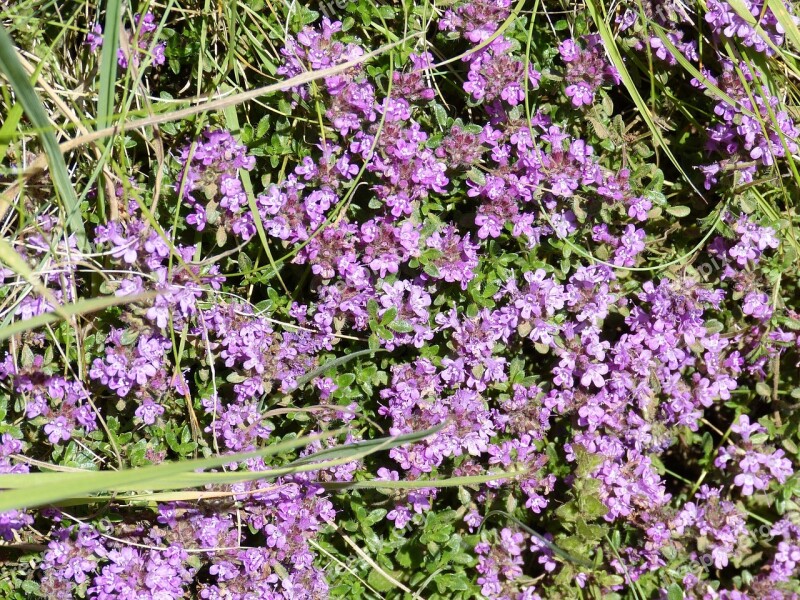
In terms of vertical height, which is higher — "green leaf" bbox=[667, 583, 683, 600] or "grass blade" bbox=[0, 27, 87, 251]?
"grass blade" bbox=[0, 27, 87, 251]

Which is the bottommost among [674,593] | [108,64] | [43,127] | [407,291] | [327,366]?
[674,593]

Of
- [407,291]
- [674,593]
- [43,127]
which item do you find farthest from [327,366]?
[674,593]

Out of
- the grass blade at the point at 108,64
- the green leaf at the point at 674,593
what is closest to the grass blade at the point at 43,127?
the grass blade at the point at 108,64

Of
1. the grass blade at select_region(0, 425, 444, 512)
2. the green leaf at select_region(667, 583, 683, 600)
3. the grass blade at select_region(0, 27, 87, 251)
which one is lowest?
the green leaf at select_region(667, 583, 683, 600)

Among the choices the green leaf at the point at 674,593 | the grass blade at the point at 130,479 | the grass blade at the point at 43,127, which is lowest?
the green leaf at the point at 674,593

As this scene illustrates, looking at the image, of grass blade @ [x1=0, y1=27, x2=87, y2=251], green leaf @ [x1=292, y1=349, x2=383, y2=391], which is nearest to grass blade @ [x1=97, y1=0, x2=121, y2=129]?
grass blade @ [x1=0, y1=27, x2=87, y2=251]

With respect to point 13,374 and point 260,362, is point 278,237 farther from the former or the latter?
point 13,374

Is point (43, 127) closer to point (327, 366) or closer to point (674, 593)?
point (327, 366)

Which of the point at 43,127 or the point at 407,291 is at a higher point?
the point at 43,127

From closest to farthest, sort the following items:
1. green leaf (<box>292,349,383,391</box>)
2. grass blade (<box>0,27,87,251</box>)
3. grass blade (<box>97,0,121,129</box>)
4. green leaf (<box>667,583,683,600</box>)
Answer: grass blade (<box>0,27,87,251</box>), grass blade (<box>97,0,121,129</box>), green leaf (<box>292,349,383,391</box>), green leaf (<box>667,583,683,600</box>)

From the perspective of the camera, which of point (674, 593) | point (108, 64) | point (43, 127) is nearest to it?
point (43, 127)

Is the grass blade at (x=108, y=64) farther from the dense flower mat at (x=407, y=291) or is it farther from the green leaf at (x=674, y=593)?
the green leaf at (x=674, y=593)

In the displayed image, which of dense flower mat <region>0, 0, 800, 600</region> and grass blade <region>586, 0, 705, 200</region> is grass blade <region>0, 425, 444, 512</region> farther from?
grass blade <region>586, 0, 705, 200</region>
